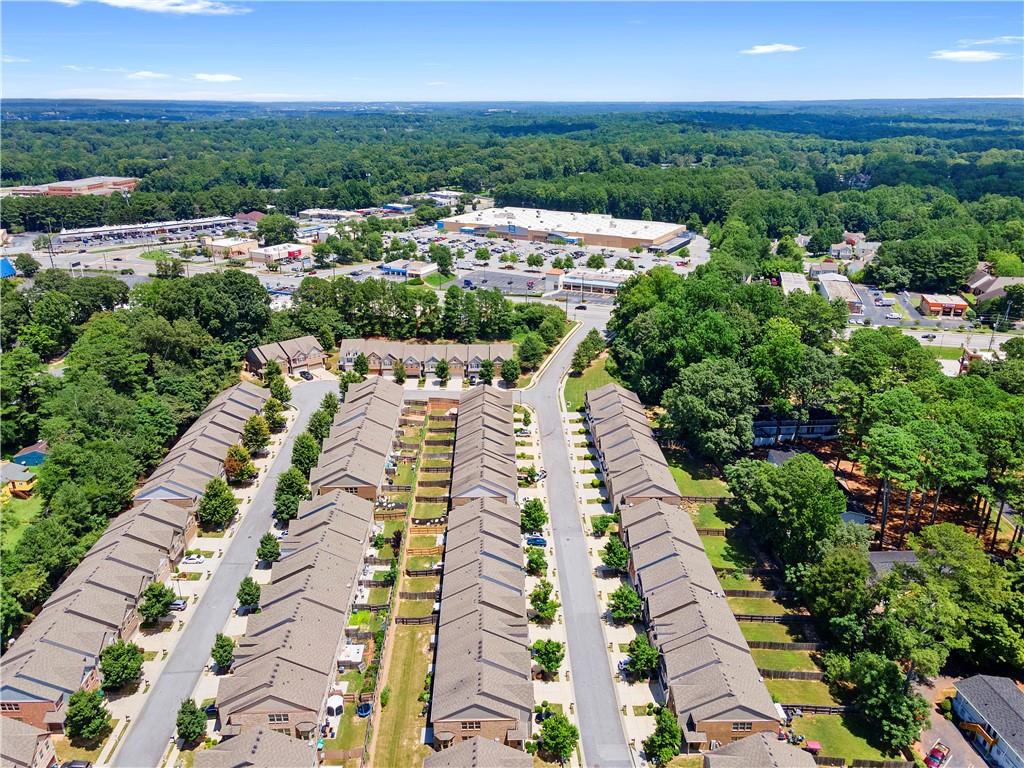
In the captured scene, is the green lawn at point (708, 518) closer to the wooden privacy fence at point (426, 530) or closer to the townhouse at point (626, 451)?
the townhouse at point (626, 451)

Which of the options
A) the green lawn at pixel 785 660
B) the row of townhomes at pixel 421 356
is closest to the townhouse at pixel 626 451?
the green lawn at pixel 785 660

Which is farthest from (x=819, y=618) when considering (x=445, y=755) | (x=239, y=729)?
(x=239, y=729)

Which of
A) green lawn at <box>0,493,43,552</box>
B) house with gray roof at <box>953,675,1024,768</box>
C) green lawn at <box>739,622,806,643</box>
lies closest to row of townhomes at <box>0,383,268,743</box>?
green lawn at <box>0,493,43,552</box>

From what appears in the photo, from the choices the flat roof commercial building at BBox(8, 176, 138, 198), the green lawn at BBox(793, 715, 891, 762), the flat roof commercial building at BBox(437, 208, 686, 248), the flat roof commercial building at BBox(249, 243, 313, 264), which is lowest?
the green lawn at BBox(793, 715, 891, 762)

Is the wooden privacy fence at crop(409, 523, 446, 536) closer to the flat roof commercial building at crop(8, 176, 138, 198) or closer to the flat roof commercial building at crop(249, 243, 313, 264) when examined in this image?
the flat roof commercial building at crop(249, 243, 313, 264)

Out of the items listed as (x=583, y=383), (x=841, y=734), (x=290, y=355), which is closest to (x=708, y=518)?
(x=841, y=734)

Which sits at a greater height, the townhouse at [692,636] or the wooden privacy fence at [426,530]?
the townhouse at [692,636]
